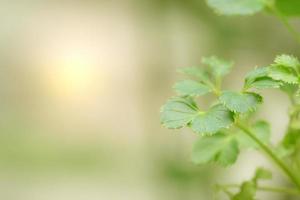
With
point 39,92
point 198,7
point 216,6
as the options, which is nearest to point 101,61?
point 39,92

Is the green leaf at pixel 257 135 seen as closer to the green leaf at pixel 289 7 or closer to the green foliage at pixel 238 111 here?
the green foliage at pixel 238 111

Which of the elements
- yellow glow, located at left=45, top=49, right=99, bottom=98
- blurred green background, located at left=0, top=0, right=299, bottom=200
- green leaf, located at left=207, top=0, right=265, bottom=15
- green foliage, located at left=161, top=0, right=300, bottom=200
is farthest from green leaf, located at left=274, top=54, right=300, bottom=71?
yellow glow, located at left=45, top=49, right=99, bottom=98

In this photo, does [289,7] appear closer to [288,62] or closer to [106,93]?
[288,62]

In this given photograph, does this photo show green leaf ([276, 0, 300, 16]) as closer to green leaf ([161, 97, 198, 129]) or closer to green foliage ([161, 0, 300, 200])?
green foliage ([161, 0, 300, 200])

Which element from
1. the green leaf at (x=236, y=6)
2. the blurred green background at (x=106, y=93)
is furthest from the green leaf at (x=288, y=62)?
the blurred green background at (x=106, y=93)

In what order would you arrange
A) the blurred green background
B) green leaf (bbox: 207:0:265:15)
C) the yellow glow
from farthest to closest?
the yellow glow, the blurred green background, green leaf (bbox: 207:0:265:15)

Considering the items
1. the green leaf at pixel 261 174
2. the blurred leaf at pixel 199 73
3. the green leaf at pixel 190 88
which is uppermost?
the blurred leaf at pixel 199 73
